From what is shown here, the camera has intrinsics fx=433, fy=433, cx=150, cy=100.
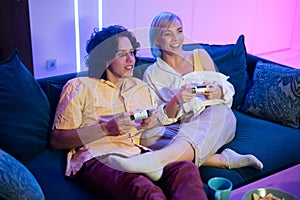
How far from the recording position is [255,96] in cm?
224

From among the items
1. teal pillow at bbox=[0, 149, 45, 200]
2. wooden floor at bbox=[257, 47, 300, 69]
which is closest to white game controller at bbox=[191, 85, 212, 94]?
teal pillow at bbox=[0, 149, 45, 200]

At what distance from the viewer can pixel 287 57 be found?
4.82 m

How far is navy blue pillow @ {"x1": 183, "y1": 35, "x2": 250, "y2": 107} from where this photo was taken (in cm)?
229

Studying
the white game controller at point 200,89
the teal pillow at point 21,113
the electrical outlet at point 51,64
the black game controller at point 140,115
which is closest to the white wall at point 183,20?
the electrical outlet at point 51,64

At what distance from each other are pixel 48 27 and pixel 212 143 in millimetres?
1909

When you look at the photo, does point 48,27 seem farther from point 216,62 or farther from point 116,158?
point 116,158

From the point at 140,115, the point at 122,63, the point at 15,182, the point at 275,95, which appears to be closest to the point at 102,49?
the point at 122,63

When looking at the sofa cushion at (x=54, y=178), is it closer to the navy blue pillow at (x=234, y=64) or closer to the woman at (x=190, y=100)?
the woman at (x=190, y=100)

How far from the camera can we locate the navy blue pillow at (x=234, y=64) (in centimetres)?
229

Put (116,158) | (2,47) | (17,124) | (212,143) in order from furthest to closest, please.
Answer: (2,47)
(212,143)
(17,124)
(116,158)

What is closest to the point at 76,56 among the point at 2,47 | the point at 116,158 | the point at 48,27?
the point at 48,27

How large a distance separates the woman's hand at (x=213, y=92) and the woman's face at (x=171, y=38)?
227 mm

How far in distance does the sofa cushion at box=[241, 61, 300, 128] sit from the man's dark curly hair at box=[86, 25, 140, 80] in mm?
784

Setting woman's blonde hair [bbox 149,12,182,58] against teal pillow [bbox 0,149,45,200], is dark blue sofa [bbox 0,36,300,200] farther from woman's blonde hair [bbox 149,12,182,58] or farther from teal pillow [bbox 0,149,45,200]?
teal pillow [bbox 0,149,45,200]
